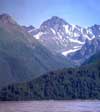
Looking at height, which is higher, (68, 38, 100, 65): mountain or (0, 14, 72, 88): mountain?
(68, 38, 100, 65): mountain

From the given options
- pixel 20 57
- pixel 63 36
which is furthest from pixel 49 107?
pixel 63 36

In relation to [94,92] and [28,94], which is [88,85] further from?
[28,94]

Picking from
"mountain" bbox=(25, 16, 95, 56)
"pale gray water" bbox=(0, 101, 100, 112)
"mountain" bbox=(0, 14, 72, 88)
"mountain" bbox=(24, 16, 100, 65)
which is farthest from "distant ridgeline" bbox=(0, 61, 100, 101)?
"mountain" bbox=(25, 16, 95, 56)

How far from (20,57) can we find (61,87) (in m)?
36.9

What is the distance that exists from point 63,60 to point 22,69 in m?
28.9

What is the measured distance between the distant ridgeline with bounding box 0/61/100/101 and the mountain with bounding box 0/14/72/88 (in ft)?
54.6

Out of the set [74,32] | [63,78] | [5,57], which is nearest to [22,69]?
[5,57]

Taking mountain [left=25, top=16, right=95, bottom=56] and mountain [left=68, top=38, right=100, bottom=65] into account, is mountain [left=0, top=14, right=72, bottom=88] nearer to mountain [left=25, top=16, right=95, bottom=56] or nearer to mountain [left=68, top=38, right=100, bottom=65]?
mountain [left=68, top=38, right=100, bottom=65]

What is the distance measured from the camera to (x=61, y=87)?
53.9 metres

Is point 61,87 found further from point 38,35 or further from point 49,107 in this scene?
point 38,35

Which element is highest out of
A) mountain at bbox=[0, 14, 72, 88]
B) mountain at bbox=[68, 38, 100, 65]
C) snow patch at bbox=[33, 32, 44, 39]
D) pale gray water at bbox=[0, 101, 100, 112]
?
snow patch at bbox=[33, 32, 44, 39]

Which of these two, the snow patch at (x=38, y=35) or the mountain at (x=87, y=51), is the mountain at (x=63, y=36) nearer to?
the snow patch at (x=38, y=35)

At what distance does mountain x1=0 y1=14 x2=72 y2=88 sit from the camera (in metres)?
80.1

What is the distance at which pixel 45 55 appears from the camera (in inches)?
4104
